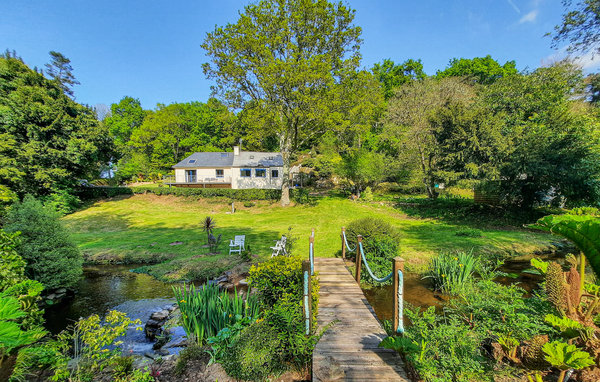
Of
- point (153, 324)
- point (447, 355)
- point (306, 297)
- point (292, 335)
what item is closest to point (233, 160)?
point (153, 324)

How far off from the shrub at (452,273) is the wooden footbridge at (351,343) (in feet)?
8.47

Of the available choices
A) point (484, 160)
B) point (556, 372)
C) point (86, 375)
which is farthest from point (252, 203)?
point (556, 372)

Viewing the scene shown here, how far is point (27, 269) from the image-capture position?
21.4 ft

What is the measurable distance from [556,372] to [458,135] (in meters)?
14.7

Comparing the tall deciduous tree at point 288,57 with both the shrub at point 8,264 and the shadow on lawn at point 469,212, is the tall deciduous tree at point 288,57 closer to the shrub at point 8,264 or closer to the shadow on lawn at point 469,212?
the shadow on lawn at point 469,212

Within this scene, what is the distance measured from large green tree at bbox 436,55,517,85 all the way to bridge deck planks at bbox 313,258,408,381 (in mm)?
53284

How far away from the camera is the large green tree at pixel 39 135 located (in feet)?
64.5

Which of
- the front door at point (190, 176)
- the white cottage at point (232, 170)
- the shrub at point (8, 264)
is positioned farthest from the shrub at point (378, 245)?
the front door at point (190, 176)

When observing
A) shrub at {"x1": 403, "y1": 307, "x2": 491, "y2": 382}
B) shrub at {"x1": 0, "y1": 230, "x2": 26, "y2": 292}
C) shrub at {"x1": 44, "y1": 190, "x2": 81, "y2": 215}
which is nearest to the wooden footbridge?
shrub at {"x1": 403, "y1": 307, "x2": 491, "y2": 382}

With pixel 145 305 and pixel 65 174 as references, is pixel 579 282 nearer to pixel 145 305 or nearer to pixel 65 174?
pixel 145 305

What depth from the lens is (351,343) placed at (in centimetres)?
401

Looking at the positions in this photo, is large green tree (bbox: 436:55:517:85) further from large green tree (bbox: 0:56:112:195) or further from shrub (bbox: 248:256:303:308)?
large green tree (bbox: 0:56:112:195)

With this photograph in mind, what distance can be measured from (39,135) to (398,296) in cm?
3124

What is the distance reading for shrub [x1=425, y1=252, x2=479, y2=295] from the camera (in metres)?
6.31
